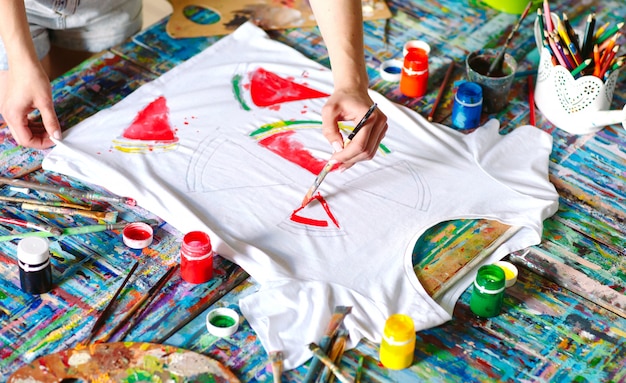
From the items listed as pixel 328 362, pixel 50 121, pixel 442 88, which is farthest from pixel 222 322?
pixel 442 88

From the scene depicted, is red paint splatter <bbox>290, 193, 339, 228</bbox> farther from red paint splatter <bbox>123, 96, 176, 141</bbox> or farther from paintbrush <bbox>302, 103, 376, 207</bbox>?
red paint splatter <bbox>123, 96, 176, 141</bbox>

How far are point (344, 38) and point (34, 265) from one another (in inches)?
33.7

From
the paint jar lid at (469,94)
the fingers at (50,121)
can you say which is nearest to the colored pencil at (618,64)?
the paint jar lid at (469,94)

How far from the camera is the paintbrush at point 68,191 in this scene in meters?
1.89

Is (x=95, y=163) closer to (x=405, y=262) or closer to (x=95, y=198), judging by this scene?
(x=95, y=198)

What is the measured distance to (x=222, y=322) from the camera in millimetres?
1661

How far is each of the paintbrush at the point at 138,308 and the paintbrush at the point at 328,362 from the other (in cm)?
35

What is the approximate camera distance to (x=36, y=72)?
2018 mm

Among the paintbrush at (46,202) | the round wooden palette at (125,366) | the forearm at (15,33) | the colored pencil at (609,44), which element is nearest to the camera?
the round wooden palette at (125,366)

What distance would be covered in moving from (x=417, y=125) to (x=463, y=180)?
0.22 meters

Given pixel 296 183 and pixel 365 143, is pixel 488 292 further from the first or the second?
pixel 296 183

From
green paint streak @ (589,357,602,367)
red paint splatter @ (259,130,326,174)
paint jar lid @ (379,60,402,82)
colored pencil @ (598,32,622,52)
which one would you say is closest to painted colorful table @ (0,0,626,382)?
green paint streak @ (589,357,602,367)

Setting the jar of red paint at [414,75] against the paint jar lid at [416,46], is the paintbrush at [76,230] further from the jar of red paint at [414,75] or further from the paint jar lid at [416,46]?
the paint jar lid at [416,46]

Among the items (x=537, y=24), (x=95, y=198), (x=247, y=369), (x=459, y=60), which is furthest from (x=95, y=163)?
(x=537, y=24)
